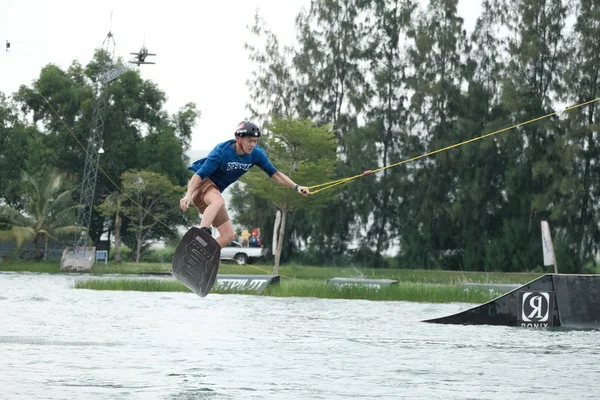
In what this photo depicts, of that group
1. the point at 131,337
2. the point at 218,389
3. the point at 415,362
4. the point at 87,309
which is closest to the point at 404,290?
the point at 87,309

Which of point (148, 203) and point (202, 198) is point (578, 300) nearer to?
point (202, 198)

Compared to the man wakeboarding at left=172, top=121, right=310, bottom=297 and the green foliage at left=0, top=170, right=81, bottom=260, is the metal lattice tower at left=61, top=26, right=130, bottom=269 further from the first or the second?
the man wakeboarding at left=172, top=121, right=310, bottom=297

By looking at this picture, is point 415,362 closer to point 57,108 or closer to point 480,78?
point 480,78

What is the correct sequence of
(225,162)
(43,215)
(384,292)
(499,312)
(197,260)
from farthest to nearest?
1. (43,215)
2. (384,292)
3. (499,312)
4. (197,260)
5. (225,162)

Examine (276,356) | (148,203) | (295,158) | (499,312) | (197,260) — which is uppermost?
A: (295,158)

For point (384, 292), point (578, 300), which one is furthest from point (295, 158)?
point (578, 300)

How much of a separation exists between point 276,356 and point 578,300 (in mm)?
7190

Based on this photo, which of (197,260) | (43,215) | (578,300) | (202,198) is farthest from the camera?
(43,215)

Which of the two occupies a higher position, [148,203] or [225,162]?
[148,203]

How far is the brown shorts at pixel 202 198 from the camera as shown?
15453mm

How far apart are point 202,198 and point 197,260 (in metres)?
1.23

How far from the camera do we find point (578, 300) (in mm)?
20688

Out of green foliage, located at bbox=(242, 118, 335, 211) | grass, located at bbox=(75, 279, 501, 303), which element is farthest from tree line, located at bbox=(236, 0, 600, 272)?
grass, located at bbox=(75, 279, 501, 303)

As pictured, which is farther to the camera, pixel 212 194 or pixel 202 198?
pixel 202 198
